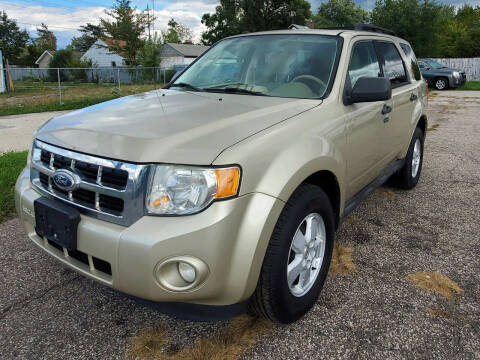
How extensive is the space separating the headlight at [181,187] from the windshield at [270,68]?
4.03 feet

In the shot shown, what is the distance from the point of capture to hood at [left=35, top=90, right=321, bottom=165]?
6.17 feet

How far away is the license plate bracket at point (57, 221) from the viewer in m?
1.97

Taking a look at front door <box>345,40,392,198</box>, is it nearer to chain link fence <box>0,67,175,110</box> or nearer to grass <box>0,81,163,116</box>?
grass <box>0,81,163,116</box>

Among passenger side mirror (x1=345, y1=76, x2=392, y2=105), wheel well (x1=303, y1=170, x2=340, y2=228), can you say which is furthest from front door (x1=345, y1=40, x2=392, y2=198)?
wheel well (x1=303, y1=170, x2=340, y2=228)

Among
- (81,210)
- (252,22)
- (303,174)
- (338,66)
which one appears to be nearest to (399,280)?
(303,174)

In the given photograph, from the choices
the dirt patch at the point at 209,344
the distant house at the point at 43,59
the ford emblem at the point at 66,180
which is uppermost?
the distant house at the point at 43,59

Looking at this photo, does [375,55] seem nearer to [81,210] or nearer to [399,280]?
[399,280]

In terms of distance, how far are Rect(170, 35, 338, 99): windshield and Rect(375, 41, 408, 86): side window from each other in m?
0.84

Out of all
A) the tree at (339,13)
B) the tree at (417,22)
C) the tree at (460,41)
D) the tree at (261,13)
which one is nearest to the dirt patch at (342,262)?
the tree at (417,22)

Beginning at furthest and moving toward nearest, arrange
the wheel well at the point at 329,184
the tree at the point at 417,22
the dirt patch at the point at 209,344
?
the tree at the point at 417,22
the wheel well at the point at 329,184
the dirt patch at the point at 209,344

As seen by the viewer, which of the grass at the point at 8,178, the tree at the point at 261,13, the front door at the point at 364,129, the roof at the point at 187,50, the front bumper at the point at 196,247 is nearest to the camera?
the front bumper at the point at 196,247

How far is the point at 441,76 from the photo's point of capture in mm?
20656

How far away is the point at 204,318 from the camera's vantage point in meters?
1.94

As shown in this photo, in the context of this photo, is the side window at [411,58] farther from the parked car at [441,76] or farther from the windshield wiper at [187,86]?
the parked car at [441,76]
